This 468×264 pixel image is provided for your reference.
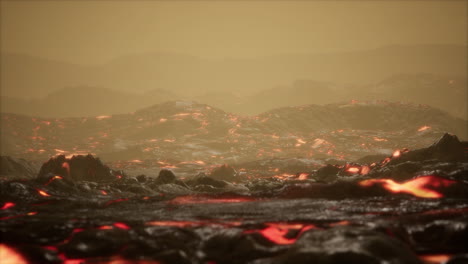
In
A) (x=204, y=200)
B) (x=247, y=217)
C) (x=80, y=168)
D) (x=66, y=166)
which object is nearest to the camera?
(x=247, y=217)

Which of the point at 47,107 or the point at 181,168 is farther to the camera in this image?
the point at 47,107

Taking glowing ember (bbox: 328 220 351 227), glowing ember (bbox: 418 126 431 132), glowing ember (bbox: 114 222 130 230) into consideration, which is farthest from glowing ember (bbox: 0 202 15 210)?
glowing ember (bbox: 418 126 431 132)

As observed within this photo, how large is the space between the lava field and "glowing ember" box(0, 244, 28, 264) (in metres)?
0.01

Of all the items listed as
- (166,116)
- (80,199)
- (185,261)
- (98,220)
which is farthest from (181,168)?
(166,116)

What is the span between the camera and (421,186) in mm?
4684

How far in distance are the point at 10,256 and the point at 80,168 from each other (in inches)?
275

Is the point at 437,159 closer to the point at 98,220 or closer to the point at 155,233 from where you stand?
the point at 155,233

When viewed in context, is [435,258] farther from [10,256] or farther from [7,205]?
[7,205]

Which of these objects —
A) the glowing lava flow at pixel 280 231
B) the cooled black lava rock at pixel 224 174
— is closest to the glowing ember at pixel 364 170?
the cooled black lava rock at pixel 224 174

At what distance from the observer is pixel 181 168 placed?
16922 mm

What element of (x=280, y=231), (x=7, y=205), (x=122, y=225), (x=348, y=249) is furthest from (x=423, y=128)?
(x=7, y=205)

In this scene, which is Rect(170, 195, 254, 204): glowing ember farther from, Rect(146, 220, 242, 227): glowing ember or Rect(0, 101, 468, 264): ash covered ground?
Rect(146, 220, 242, 227): glowing ember

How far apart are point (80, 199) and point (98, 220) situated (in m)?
1.78

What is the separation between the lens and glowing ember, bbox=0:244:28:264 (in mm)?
2955
